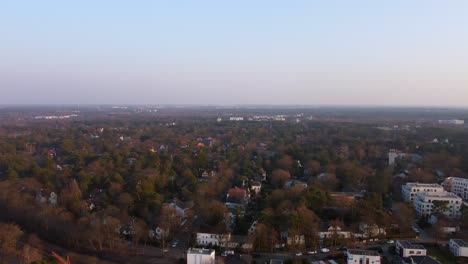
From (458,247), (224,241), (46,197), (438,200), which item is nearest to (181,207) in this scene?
(224,241)

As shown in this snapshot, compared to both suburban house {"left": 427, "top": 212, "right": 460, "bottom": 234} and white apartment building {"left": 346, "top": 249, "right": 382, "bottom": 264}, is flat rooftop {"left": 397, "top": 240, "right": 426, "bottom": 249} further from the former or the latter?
suburban house {"left": 427, "top": 212, "right": 460, "bottom": 234}

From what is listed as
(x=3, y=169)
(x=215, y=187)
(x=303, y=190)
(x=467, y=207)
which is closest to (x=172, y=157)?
(x=215, y=187)

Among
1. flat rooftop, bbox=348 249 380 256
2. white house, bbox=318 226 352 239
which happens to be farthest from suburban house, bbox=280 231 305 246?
flat rooftop, bbox=348 249 380 256

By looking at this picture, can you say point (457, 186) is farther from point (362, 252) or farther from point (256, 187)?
point (362, 252)

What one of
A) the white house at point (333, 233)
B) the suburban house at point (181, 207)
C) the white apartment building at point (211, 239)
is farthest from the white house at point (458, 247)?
the suburban house at point (181, 207)

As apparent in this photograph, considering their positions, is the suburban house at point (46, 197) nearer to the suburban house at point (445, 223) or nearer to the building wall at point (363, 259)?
the building wall at point (363, 259)

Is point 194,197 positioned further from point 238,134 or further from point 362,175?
point 238,134
